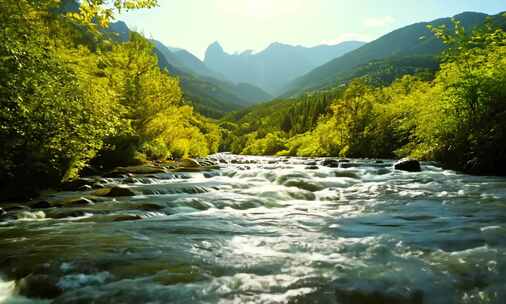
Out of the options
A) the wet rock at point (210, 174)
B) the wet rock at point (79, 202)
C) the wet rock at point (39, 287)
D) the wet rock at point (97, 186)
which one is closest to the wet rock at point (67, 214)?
the wet rock at point (79, 202)

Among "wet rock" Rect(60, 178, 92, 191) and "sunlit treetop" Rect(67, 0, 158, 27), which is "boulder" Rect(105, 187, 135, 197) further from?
"sunlit treetop" Rect(67, 0, 158, 27)

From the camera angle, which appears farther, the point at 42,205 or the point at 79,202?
the point at 79,202

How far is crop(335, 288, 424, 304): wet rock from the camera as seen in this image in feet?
15.1

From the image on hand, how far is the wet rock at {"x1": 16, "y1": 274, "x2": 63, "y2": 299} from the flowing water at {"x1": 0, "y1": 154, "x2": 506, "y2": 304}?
0.04 metres

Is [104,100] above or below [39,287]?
above

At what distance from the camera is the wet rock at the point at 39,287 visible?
493 cm

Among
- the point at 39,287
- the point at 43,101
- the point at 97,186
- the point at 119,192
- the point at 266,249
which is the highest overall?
the point at 43,101

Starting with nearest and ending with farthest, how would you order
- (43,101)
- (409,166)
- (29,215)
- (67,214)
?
(29,215)
(67,214)
(43,101)
(409,166)

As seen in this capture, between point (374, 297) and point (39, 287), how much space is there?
4424 millimetres

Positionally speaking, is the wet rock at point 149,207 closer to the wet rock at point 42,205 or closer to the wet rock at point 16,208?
the wet rock at point 42,205

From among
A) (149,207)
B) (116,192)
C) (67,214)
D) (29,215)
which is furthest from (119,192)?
(29,215)

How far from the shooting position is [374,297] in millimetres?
4688

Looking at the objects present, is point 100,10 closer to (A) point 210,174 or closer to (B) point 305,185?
(B) point 305,185

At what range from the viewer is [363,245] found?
23.2 feet
